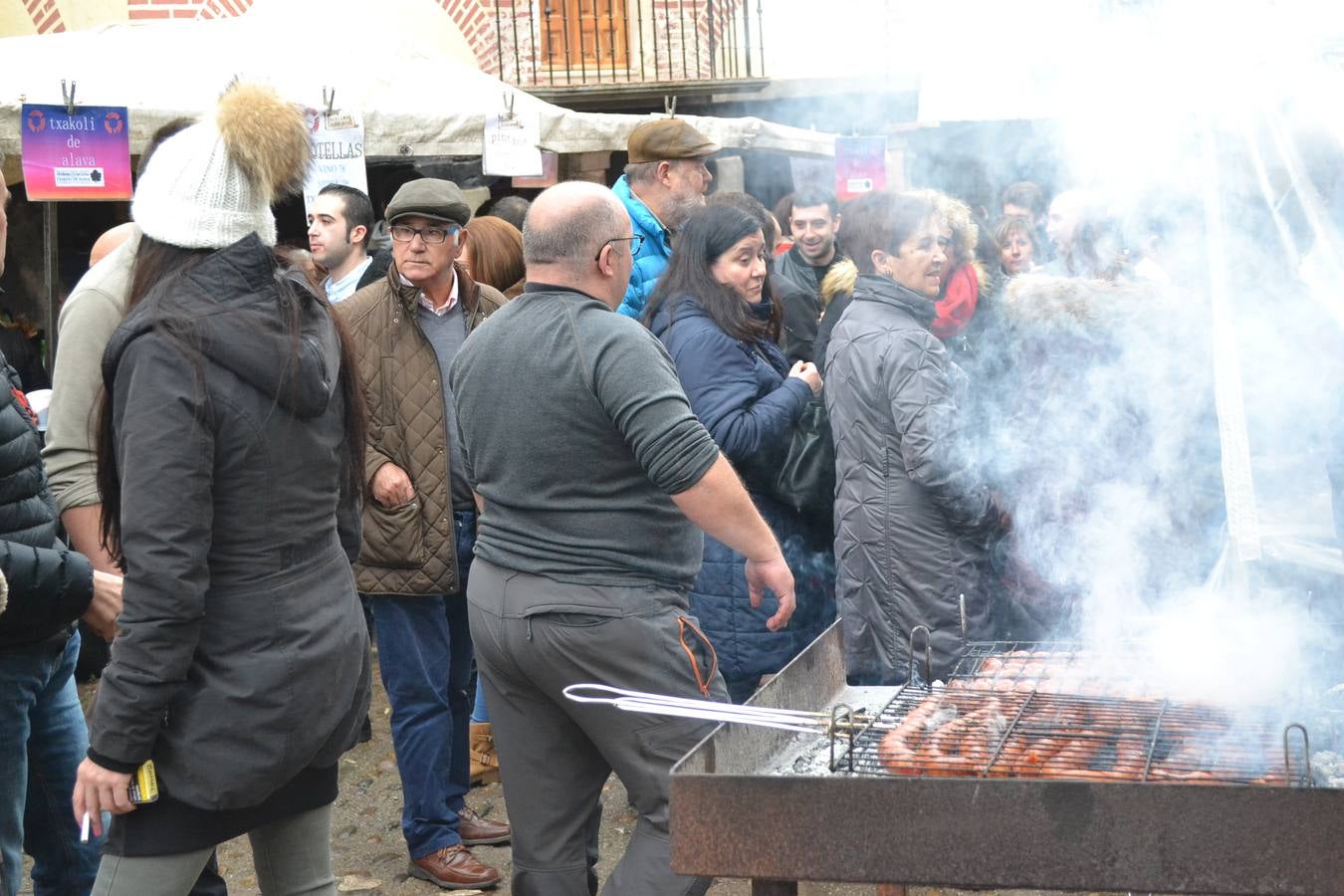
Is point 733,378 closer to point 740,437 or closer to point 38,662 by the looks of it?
point 740,437

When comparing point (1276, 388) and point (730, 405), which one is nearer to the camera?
point (1276, 388)

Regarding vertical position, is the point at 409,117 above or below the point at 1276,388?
above

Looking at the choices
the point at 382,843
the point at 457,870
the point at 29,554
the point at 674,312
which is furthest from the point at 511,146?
the point at 29,554

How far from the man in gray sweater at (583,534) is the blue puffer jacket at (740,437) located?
1208mm

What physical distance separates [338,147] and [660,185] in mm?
2271

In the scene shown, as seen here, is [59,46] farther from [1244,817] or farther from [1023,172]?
[1244,817]

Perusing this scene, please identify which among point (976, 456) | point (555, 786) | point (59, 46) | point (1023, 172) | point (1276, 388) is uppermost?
point (59, 46)

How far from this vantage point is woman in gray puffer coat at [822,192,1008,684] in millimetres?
4129

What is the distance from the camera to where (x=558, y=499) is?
3.07 meters

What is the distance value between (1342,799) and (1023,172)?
7350mm

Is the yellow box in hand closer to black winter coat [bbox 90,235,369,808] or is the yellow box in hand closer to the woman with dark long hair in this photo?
black winter coat [bbox 90,235,369,808]

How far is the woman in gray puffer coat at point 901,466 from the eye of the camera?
413 cm

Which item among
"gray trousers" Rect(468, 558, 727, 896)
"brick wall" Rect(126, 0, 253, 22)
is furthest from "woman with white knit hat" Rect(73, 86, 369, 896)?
"brick wall" Rect(126, 0, 253, 22)

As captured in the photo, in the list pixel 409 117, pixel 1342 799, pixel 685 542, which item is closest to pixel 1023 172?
pixel 409 117
